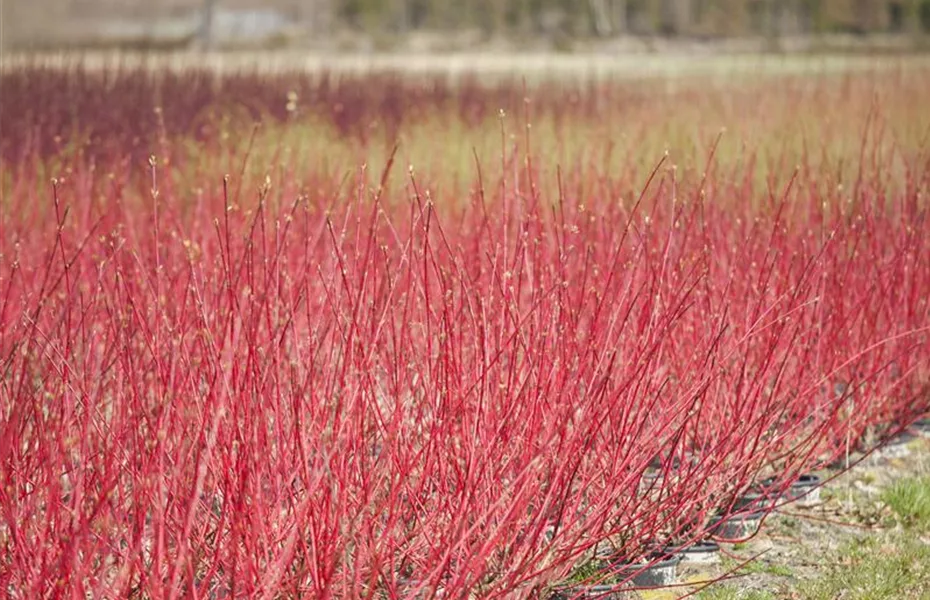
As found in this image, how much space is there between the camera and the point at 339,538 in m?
2.84

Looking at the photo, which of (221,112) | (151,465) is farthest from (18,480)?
(221,112)

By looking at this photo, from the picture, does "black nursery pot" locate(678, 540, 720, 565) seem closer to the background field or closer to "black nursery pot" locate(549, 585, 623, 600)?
the background field

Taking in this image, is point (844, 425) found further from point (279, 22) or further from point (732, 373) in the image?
point (279, 22)

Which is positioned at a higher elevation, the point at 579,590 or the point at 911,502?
the point at 579,590

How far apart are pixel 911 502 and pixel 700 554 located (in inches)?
34.2

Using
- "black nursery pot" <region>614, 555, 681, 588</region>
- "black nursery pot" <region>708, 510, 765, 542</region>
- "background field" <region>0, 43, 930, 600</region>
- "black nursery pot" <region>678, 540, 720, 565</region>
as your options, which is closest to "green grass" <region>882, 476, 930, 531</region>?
"background field" <region>0, 43, 930, 600</region>

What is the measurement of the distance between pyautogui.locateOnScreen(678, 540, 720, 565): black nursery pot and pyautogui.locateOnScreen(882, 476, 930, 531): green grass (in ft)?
2.36

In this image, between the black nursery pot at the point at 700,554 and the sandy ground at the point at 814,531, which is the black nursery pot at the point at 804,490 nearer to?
the sandy ground at the point at 814,531

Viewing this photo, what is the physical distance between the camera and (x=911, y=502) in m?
4.35

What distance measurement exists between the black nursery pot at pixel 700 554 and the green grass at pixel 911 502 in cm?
72

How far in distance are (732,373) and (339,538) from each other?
1.72 m

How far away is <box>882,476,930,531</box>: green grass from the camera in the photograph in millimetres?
4289

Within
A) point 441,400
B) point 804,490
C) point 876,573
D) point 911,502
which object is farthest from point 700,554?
point 441,400

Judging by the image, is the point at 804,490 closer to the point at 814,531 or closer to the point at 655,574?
the point at 814,531
